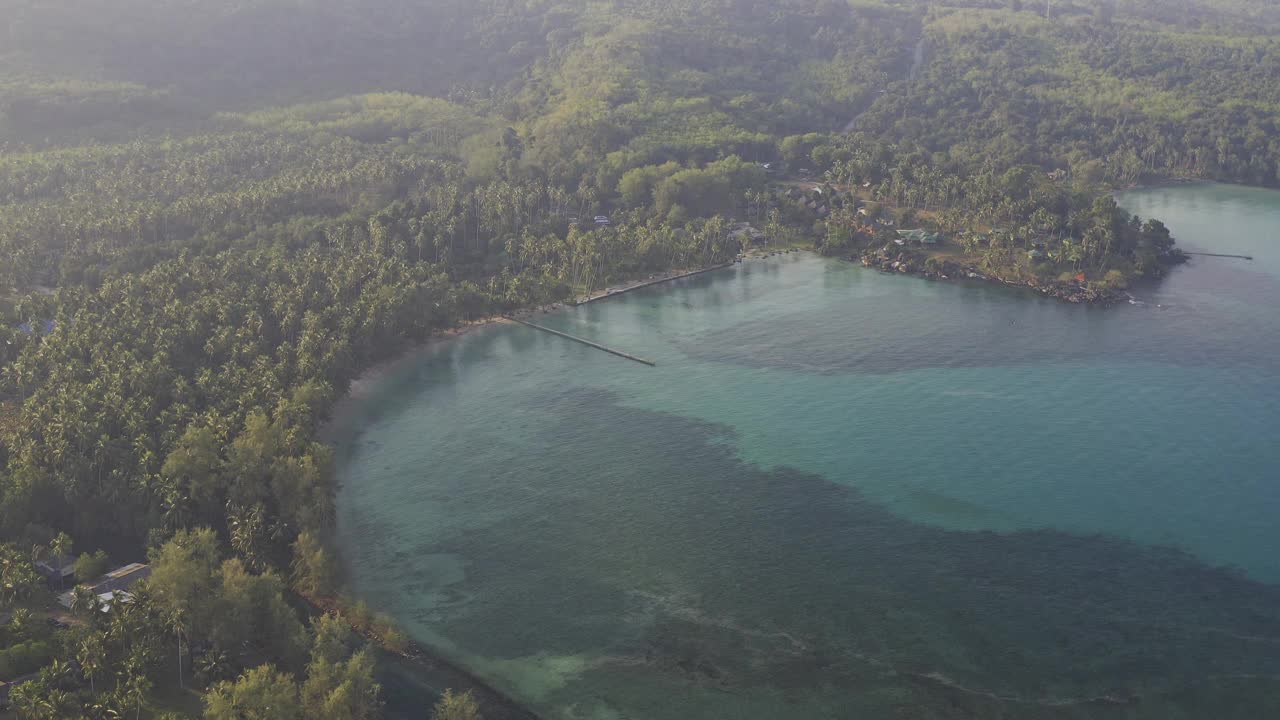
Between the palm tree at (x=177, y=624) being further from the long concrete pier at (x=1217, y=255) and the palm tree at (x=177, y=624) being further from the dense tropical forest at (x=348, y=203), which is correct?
the long concrete pier at (x=1217, y=255)

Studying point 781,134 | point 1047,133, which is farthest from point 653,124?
point 1047,133

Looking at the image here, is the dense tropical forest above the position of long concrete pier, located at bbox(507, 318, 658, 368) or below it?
above

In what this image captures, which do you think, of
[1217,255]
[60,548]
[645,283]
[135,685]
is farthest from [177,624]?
[1217,255]

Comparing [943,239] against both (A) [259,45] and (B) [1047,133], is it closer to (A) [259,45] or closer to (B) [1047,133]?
→ (B) [1047,133]

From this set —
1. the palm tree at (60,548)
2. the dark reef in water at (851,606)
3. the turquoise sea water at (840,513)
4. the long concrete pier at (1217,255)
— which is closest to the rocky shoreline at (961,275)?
the turquoise sea water at (840,513)

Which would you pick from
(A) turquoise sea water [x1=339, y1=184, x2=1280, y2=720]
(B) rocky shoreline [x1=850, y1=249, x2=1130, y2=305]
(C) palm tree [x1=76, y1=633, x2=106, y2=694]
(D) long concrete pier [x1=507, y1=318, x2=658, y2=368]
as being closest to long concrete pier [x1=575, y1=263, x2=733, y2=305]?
(A) turquoise sea water [x1=339, y1=184, x2=1280, y2=720]

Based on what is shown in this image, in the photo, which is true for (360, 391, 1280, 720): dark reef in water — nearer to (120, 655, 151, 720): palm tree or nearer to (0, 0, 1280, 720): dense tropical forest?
(0, 0, 1280, 720): dense tropical forest
